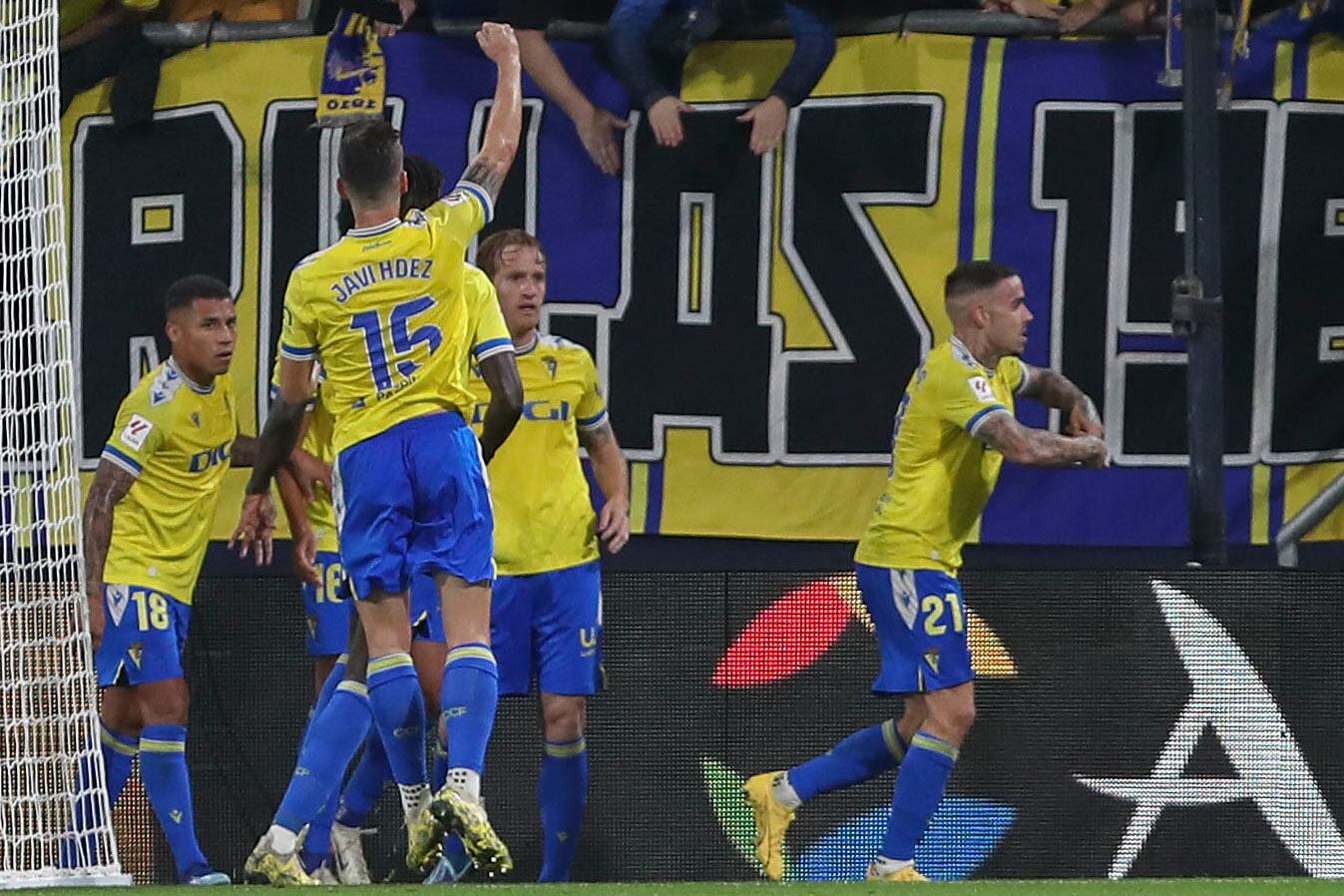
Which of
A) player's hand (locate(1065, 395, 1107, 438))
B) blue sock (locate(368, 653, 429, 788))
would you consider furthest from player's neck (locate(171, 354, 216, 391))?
player's hand (locate(1065, 395, 1107, 438))

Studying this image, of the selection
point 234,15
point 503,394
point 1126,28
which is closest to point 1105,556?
point 1126,28

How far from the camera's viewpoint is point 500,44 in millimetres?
5375

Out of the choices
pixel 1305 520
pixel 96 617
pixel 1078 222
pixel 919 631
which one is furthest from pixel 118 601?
pixel 1305 520

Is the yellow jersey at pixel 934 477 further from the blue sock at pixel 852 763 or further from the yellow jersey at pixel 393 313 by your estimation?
the yellow jersey at pixel 393 313

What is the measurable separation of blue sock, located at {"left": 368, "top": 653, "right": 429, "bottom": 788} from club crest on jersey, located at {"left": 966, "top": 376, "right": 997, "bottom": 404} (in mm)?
1819

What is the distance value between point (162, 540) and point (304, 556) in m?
0.41

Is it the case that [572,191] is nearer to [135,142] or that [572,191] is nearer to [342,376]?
[135,142]

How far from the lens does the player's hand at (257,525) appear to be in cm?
592

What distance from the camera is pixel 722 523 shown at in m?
7.23

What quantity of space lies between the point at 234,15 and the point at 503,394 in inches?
107

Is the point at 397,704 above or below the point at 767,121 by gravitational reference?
below

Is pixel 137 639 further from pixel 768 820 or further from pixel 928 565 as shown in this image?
pixel 928 565

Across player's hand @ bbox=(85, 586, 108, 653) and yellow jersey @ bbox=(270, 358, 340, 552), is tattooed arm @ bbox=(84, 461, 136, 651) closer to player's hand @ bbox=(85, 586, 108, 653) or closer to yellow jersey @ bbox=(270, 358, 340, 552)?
player's hand @ bbox=(85, 586, 108, 653)

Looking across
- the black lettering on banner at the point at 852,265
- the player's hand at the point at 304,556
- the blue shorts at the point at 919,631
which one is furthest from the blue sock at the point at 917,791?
the player's hand at the point at 304,556
